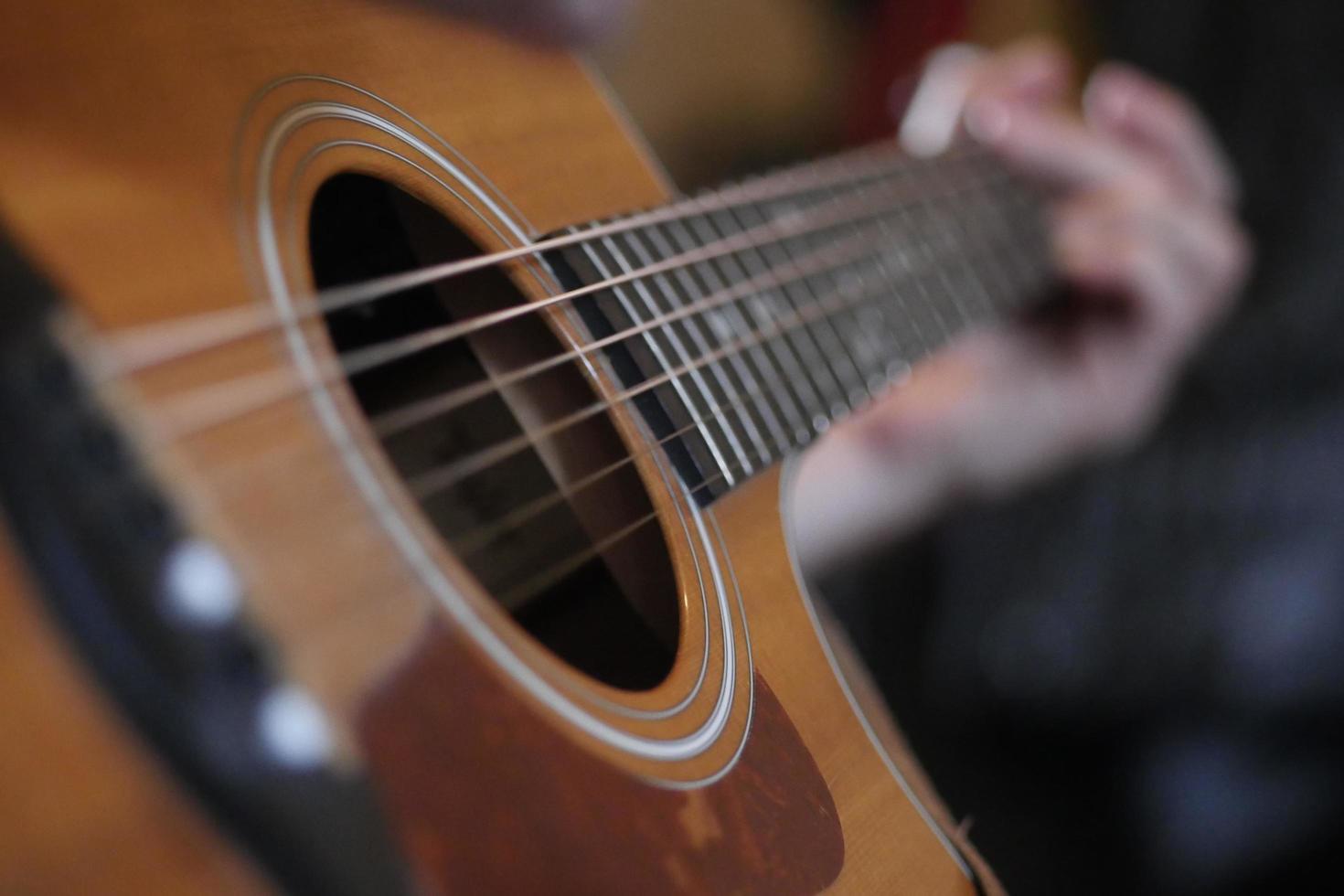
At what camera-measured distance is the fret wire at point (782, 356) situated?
0.43 meters

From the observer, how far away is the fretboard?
1.20ft

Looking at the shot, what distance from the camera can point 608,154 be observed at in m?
0.44

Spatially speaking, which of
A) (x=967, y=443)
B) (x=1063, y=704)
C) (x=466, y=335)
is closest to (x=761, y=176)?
(x=466, y=335)

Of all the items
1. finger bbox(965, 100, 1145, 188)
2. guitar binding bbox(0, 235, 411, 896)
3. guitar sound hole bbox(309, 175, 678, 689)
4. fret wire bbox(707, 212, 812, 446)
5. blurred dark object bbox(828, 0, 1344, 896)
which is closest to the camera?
guitar binding bbox(0, 235, 411, 896)

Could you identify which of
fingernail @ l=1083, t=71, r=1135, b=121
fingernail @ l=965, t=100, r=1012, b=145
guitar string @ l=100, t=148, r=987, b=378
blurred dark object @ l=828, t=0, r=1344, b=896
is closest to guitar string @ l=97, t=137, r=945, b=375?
guitar string @ l=100, t=148, r=987, b=378

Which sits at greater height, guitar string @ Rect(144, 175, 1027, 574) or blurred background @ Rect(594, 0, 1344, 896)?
guitar string @ Rect(144, 175, 1027, 574)

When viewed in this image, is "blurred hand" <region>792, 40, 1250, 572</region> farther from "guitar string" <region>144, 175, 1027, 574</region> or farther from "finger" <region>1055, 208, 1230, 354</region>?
"guitar string" <region>144, 175, 1027, 574</region>

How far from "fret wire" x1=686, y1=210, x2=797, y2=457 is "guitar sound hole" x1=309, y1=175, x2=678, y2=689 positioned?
0.29 feet

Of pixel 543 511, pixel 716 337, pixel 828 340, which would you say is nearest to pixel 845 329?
pixel 828 340

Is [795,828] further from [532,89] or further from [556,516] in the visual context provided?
[532,89]

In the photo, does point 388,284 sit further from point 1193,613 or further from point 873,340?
point 1193,613

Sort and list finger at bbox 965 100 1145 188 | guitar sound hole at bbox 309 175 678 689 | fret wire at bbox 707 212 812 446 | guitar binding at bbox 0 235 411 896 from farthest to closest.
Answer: finger at bbox 965 100 1145 188
fret wire at bbox 707 212 812 446
guitar sound hole at bbox 309 175 678 689
guitar binding at bbox 0 235 411 896

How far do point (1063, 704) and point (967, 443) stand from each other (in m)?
0.29

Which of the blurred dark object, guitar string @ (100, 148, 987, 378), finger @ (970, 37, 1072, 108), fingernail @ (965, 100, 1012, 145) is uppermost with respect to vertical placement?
finger @ (970, 37, 1072, 108)
